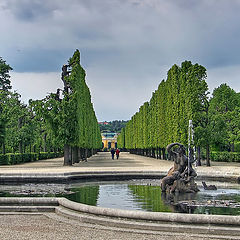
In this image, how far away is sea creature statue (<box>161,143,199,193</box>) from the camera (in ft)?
47.4

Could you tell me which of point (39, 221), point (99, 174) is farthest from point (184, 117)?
point (39, 221)

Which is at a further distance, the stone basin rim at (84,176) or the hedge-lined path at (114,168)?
the hedge-lined path at (114,168)

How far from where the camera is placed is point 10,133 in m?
46.1

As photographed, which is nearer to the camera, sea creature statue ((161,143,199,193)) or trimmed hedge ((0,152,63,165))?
sea creature statue ((161,143,199,193))

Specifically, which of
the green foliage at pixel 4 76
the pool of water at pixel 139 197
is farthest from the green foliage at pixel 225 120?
the green foliage at pixel 4 76

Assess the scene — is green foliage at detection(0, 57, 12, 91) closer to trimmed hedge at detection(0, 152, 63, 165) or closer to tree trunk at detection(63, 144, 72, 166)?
trimmed hedge at detection(0, 152, 63, 165)

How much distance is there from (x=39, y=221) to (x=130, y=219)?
2.50 metres

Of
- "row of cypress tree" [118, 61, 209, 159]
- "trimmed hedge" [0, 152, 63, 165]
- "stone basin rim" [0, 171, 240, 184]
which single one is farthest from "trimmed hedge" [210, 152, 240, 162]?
"stone basin rim" [0, 171, 240, 184]

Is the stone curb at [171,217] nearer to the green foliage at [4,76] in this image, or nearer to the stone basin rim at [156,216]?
the stone basin rim at [156,216]

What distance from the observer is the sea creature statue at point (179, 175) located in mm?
→ 14453

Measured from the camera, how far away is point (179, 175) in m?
14.5

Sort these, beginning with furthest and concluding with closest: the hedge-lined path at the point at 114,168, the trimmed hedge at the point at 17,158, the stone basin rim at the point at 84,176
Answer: the trimmed hedge at the point at 17,158 < the hedge-lined path at the point at 114,168 < the stone basin rim at the point at 84,176

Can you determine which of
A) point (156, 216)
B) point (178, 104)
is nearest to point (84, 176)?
point (156, 216)

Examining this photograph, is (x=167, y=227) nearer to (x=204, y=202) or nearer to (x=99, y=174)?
(x=204, y=202)
